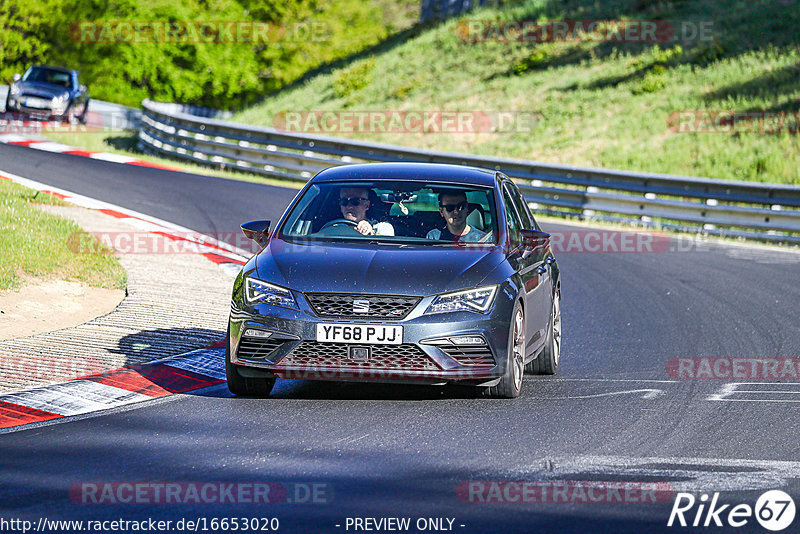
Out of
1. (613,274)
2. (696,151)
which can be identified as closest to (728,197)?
(613,274)

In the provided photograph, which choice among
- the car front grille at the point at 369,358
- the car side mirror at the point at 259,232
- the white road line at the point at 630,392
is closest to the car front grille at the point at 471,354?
the car front grille at the point at 369,358

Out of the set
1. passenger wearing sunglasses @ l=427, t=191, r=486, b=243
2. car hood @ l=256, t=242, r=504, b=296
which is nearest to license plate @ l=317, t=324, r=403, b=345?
car hood @ l=256, t=242, r=504, b=296

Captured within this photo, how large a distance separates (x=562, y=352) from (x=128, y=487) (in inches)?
224

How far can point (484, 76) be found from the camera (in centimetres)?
4497

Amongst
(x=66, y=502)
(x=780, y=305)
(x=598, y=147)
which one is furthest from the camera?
(x=598, y=147)

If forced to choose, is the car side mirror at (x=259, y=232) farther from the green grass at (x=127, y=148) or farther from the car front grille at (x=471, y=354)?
the green grass at (x=127, y=148)

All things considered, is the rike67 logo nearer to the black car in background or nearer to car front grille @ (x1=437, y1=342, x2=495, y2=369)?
car front grille @ (x1=437, y1=342, x2=495, y2=369)

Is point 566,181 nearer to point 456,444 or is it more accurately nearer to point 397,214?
point 397,214

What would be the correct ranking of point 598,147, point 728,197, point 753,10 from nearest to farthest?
point 728,197, point 598,147, point 753,10

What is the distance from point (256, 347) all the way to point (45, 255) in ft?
19.6

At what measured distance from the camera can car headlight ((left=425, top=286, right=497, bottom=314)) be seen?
25.8 feet

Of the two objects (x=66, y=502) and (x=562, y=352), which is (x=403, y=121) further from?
(x=66, y=502)

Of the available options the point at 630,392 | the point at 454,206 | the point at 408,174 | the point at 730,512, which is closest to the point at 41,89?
the point at 408,174

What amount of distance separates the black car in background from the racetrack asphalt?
2754cm
